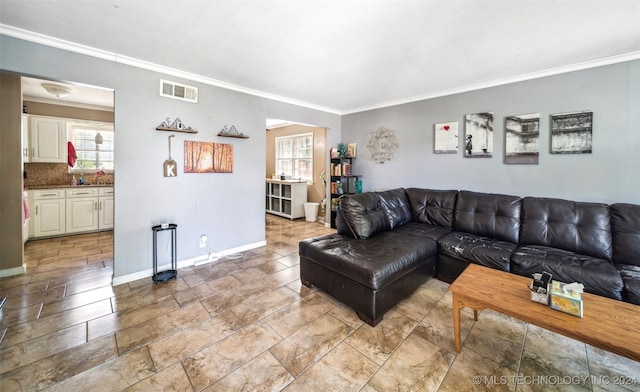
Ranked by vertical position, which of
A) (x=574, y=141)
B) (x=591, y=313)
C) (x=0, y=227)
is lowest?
(x=591, y=313)

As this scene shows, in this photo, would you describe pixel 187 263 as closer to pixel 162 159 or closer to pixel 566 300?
pixel 162 159

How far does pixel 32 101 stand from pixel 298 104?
15.7 feet

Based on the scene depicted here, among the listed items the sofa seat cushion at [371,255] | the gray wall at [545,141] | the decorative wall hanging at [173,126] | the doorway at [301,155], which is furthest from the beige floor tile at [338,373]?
the doorway at [301,155]

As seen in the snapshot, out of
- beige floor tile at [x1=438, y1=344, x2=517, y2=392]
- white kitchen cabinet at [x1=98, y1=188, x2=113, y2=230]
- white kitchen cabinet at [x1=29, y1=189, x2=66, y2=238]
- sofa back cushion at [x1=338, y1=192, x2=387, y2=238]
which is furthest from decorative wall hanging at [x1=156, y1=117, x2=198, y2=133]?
beige floor tile at [x1=438, y1=344, x2=517, y2=392]

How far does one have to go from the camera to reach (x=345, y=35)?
2.27 meters

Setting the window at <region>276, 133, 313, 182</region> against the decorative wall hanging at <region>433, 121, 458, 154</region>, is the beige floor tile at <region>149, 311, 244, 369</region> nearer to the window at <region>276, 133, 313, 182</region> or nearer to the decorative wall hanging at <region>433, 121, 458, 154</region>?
the decorative wall hanging at <region>433, 121, 458, 154</region>

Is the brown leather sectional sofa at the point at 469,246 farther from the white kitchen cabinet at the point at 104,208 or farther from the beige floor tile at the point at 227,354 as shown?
the white kitchen cabinet at the point at 104,208

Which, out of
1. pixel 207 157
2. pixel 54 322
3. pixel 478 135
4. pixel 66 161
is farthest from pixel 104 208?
pixel 478 135

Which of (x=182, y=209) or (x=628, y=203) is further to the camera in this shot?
(x=182, y=209)

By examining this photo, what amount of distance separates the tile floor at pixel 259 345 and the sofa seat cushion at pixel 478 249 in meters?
0.45

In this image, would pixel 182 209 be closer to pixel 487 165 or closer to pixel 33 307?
pixel 33 307

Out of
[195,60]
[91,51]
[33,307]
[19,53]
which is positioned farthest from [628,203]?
[19,53]

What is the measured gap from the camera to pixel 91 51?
258 centimetres

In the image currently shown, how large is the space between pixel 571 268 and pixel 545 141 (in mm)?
1760
